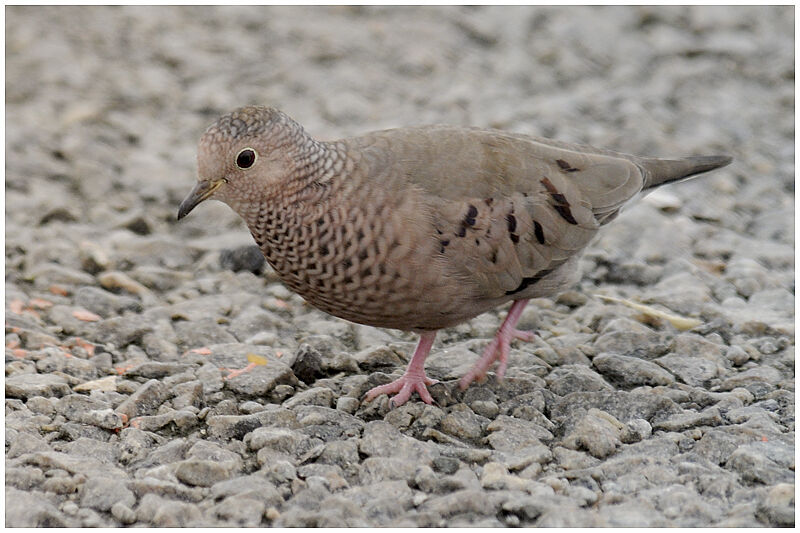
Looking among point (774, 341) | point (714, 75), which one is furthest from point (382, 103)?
point (774, 341)

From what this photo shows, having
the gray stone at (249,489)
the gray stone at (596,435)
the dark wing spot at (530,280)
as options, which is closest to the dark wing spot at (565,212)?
the dark wing spot at (530,280)

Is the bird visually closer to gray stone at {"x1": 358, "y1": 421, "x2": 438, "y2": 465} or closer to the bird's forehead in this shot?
the bird's forehead

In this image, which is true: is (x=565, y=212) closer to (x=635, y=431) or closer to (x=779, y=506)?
(x=635, y=431)

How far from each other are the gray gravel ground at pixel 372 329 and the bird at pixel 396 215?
493 millimetres

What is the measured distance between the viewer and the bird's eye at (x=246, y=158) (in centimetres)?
450

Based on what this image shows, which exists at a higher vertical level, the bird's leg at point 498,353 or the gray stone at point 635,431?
the bird's leg at point 498,353

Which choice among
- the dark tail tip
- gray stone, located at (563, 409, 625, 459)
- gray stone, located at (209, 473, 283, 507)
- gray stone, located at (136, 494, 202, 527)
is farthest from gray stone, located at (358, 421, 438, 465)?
the dark tail tip

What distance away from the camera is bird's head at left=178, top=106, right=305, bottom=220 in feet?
14.7

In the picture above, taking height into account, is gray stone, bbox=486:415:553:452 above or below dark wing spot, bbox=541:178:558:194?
below

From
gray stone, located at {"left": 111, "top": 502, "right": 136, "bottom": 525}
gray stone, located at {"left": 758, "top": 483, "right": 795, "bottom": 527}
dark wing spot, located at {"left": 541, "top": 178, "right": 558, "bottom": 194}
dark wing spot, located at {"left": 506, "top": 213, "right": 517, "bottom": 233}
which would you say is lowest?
gray stone, located at {"left": 111, "top": 502, "right": 136, "bottom": 525}

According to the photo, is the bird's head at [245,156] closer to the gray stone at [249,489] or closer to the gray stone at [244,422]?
the gray stone at [244,422]

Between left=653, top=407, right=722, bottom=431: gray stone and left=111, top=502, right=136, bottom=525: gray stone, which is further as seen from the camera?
left=653, top=407, right=722, bottom=431: gray stone

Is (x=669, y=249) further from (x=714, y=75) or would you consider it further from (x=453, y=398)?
(x=714, y=75)

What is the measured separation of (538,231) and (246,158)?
1.40 metres
